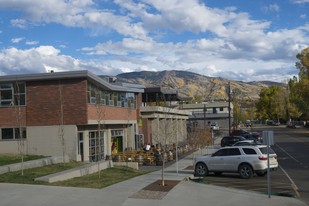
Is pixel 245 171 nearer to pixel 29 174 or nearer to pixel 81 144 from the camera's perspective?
pixel 29 174

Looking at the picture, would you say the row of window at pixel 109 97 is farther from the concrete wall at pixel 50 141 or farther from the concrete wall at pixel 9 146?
the concrete wall at pixel 9 146

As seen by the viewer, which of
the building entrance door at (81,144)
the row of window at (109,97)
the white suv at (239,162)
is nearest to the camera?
the white suv at (239,162)

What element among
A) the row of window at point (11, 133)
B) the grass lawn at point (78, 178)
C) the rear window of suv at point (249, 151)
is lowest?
the grass lawn at point (78, 178)

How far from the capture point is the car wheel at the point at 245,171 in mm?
22609

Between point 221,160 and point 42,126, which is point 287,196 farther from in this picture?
point 42,126

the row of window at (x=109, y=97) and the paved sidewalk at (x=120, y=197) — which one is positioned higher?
the row of window at (x=109, y=97)

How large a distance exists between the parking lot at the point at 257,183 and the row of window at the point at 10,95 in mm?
15102

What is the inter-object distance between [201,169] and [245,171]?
8.57 feet

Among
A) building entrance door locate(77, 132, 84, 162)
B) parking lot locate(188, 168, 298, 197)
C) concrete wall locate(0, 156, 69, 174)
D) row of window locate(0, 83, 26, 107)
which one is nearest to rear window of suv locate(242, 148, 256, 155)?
parking lot locate(188, 168, 298, 197)

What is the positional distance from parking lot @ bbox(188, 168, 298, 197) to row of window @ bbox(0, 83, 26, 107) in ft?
49.5

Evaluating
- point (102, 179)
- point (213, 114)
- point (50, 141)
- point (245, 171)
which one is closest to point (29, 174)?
point (102, 179)

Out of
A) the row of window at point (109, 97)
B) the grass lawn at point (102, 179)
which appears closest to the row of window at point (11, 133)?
the row of window at point (109, 97)

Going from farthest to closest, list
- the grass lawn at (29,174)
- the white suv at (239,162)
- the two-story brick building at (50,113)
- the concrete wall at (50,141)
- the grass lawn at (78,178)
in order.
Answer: the two-story brick building at (50,113)
the concrete wall at (50,141)
the white suv at (239,162)
the grass lawn at (29,174)
the grass lawn at (78,178)

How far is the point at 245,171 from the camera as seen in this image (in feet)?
74.6
